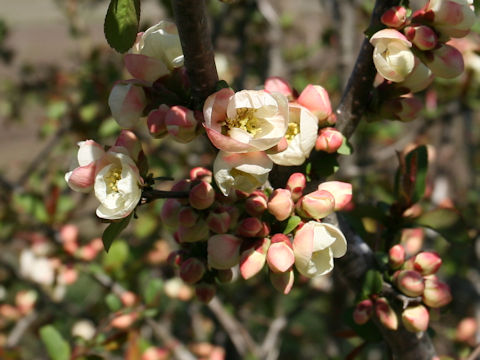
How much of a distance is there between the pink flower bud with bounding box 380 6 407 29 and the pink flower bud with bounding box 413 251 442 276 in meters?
0.35

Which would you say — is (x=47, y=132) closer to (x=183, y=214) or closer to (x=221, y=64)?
(x=221, y=64)

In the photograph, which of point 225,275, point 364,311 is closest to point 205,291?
point 225,275

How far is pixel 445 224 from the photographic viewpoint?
92 cm

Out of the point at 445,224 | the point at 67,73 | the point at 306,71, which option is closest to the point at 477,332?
the point at 445,224

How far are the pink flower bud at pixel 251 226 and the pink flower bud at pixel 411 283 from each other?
245 mm

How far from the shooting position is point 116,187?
2.08ft

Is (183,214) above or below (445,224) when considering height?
above

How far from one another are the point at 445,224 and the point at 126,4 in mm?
675

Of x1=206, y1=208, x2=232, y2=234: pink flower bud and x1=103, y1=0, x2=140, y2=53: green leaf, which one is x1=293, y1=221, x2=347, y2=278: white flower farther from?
x1=103, y1=0, x2=140, y2=53: green leaf

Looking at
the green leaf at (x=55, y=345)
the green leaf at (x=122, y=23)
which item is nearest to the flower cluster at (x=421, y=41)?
the green leaf at (x=122, y=23)

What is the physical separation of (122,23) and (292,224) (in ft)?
1.10

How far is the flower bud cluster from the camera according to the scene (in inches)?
25.6

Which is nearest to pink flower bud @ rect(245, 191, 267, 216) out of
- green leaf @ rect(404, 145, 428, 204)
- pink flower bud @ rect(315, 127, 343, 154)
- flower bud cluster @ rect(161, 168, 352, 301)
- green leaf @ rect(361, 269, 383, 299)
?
flower bud cluster @ rect(161, 168, 352, 301)

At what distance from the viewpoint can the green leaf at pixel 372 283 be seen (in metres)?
0.76
